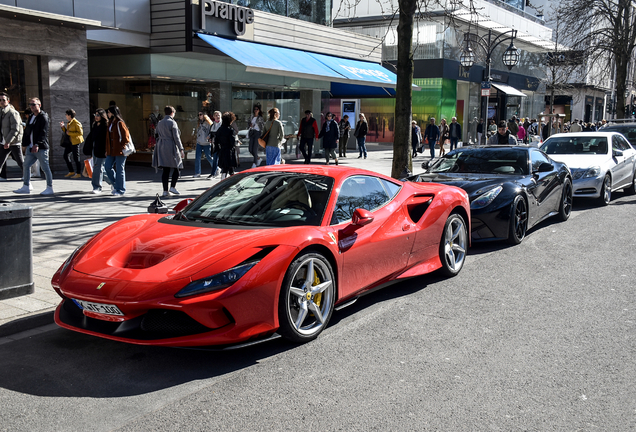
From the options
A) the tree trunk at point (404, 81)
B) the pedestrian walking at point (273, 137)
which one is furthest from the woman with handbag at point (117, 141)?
the tree trunk at point (404, 81)

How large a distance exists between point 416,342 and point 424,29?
33841 millimetres

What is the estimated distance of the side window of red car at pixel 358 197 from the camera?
5.14m

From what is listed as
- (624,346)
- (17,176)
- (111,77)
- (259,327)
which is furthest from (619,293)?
(111,77)

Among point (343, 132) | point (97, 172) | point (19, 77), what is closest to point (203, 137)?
point (97, 172)

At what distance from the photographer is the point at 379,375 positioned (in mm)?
3961

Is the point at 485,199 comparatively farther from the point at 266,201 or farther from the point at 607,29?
the point at 607,29

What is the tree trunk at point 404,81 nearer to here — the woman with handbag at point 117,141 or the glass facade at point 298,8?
the woman with handbag at point 117,141

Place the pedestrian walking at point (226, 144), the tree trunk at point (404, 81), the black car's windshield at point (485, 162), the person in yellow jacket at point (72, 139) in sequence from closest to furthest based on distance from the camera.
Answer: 1. the black car's windshield at point (485, 162)
2. the tree trunk at point (404, 81)
3. the pedestrian walking at point (226, 144)
4. the person in yellow jacket at point (72, 139)

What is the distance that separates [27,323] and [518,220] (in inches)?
245

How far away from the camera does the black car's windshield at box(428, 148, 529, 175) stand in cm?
934

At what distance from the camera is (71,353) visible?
4.38m

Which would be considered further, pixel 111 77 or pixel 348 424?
pixel 111 77

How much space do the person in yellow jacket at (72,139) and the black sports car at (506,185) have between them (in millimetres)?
8904

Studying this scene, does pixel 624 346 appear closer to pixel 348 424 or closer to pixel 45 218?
pixel 348 424
